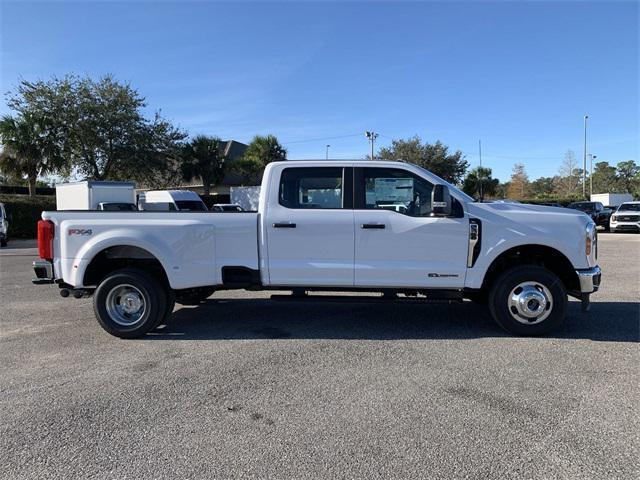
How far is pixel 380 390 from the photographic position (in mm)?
4074

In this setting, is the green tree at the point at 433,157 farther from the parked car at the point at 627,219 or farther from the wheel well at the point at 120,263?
the wheel well at the point at 120,263

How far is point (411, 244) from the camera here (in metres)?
5.53

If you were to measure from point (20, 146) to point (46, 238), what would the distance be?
88.0 feet

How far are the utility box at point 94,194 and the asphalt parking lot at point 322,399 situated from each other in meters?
15.3

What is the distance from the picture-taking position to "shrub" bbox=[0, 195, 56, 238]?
2445 cm

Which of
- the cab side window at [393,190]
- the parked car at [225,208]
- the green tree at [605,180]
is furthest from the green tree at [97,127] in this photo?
the green tree at [605,180]

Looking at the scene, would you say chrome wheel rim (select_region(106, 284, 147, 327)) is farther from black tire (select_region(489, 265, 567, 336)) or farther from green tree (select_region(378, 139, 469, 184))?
green tree (select_region(378, 139, 469, 184))

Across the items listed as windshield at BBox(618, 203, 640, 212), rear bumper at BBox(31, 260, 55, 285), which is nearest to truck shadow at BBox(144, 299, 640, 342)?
rear bumper at BBox(31, 260, 55, 285)

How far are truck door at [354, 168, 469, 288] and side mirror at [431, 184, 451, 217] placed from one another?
0.37 ft

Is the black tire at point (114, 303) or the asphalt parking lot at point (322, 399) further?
the black tire at point (114, 303)

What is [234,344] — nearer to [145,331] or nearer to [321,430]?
[145,331]

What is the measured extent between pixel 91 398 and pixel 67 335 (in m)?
2.28

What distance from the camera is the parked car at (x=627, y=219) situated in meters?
24.3

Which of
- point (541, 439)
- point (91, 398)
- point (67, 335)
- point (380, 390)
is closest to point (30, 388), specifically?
point (91, 398)
